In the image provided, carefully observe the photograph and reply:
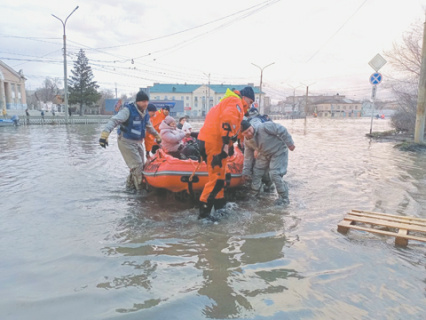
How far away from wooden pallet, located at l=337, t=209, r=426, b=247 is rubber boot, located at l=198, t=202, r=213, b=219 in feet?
5.43

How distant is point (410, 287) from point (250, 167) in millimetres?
3541

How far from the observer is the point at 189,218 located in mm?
4547

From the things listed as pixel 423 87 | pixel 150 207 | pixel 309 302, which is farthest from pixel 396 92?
pixel 309 302

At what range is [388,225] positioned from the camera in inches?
150

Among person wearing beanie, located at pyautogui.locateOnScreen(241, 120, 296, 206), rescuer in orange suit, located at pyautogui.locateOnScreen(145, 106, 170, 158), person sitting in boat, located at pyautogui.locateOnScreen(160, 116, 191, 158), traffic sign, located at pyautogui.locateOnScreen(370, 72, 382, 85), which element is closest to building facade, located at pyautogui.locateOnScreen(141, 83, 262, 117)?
traffic sign, located at pyautogui.locateOnScreen(370, 72, 382, 85)

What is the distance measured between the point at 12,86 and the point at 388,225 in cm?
5674

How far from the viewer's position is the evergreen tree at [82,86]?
49.9 m

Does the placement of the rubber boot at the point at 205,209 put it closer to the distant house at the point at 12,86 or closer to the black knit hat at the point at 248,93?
the black knit hat at the point at 248,93

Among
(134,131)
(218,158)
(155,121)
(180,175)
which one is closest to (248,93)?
(218,158)

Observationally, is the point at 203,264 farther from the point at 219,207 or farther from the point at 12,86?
the point at 12,86

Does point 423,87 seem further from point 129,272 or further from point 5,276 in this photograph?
point 5,276

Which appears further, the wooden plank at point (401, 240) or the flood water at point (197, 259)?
the wooden plank at point (401, 240)

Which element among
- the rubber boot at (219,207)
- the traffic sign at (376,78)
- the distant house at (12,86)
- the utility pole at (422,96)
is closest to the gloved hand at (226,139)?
the rubber boot at (219,207)

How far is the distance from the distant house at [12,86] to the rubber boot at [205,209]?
145 feet
